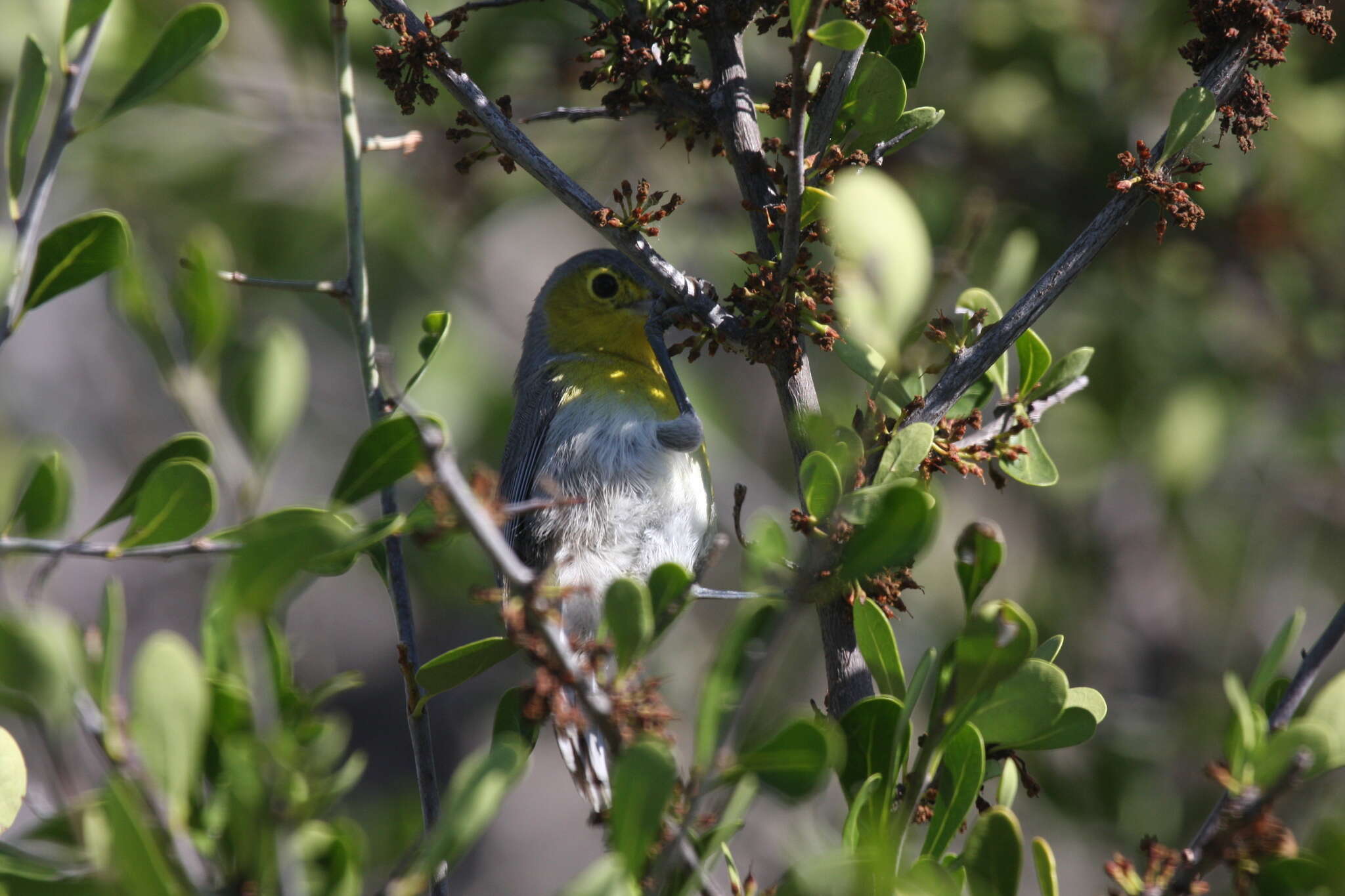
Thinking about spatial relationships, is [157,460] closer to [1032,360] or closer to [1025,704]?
[1025,704]

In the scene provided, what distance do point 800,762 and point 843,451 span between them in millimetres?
484

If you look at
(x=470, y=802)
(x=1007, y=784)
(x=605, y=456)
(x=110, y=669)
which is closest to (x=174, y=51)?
(x=110, y=669)

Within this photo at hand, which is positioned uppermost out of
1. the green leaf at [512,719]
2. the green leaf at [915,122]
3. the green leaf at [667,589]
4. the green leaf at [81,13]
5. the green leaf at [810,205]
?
the green leaf at [915,122]

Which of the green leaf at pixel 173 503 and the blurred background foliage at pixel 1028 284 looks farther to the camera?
the blurred background foliage at pixel 1028 284

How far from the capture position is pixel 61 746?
1.05 meters

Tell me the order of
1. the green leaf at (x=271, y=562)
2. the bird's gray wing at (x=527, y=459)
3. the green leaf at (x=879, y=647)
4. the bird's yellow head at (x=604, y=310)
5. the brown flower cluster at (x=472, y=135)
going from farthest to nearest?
the bird's yellow head at (x=604, y=310) < the bird's gray wing at (x=527, y=459) < the brown flower cluster at (x=472, y=135) < the green leaf at (x=879, y=647) < the green leaf at (x=271, y=562)

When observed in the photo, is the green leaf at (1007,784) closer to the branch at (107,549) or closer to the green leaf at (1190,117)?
the green leaf at (1190,117)

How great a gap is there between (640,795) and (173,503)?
2.24 feet

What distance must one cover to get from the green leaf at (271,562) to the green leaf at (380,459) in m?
0.25

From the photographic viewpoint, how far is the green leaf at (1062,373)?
2.00 metres

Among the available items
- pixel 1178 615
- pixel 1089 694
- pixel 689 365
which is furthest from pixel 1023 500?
pixel 1089 694

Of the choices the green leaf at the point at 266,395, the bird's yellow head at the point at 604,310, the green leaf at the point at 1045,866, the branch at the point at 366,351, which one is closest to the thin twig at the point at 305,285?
the branch at the point at 366,351

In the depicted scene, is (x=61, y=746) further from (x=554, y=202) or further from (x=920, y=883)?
(x=554, y=202)

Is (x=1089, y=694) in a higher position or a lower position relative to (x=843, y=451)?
lower
